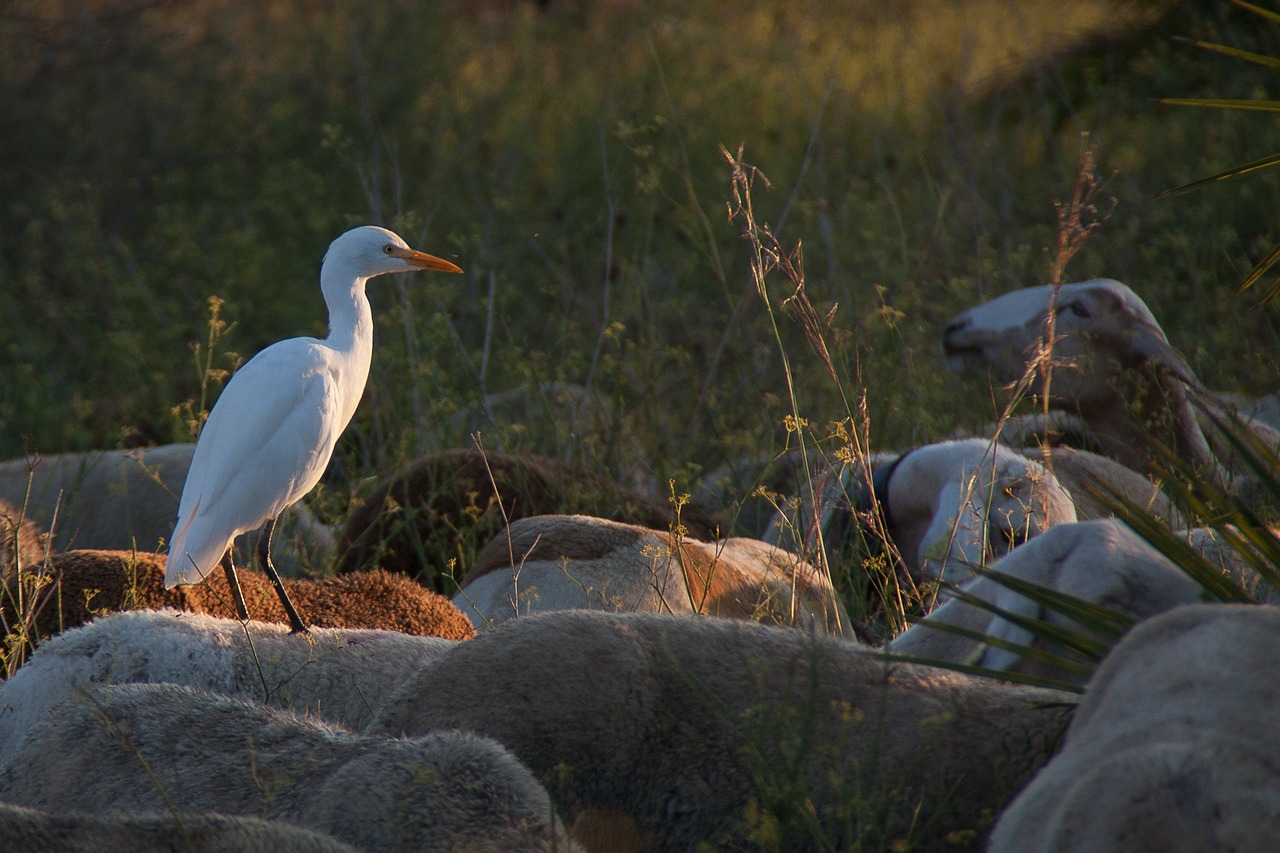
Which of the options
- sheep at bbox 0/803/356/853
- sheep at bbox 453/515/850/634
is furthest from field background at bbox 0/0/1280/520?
sheep at bbox 0/803/356/853

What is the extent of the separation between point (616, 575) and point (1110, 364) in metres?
1.88

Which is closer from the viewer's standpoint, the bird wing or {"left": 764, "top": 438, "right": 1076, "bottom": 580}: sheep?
{"left": 764, "top": 438, "right": 1076, "bottom": 580}: sheep

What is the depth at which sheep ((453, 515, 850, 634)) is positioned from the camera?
123 inches

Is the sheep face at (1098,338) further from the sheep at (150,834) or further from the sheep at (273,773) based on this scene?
the sheep at (150,834)

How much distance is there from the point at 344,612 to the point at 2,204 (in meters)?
6.12

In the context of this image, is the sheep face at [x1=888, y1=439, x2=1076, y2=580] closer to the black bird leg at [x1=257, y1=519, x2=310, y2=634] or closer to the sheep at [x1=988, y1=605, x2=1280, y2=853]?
the sheep at [x1=988, y1=605, x2=1280, y2=853]

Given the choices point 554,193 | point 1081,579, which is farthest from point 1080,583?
point 554,193

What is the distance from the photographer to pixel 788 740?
5.97 feet

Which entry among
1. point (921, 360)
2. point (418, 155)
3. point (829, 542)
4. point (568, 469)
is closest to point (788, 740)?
point (829, 542)

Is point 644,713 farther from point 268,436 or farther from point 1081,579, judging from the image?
point 268,436

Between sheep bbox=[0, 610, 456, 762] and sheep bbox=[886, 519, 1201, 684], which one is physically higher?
sheep bbox=[886, 519, 1201, 684]

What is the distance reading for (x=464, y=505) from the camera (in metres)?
4.12

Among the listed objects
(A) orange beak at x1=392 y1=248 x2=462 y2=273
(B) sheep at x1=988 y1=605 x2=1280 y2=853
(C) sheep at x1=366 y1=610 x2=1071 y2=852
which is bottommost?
(C) sheep at x1=366 y1=610 x2=1071 y2=852

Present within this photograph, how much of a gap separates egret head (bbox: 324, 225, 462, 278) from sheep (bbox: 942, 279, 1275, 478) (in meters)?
1.80
